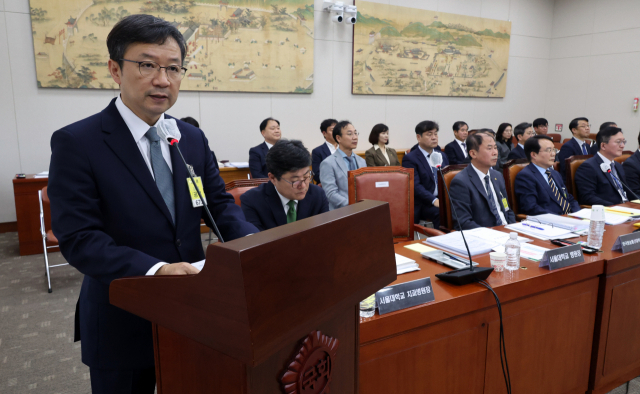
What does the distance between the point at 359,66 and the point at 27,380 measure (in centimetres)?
601

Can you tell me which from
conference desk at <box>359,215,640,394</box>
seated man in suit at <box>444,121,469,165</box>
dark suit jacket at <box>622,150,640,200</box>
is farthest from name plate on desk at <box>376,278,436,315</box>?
seated man in suit at <box>444,121,469,165</box>

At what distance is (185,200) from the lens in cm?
120

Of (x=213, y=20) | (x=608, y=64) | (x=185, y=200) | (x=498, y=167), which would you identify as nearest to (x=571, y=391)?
(x=185, y=200)

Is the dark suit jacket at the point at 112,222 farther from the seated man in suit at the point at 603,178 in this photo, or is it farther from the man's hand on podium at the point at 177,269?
the seated man in suit at the point at 603,178

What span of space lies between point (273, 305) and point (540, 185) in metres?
3.35

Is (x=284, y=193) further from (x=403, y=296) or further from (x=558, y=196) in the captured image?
(x=558, y=196)

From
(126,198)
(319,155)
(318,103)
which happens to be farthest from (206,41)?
(126,198)

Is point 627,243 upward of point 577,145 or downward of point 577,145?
downward

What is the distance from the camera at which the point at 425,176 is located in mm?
4469

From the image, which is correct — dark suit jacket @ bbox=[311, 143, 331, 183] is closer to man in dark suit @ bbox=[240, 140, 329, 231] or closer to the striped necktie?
the striped necktie

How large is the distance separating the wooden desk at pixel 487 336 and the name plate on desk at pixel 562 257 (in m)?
0.03

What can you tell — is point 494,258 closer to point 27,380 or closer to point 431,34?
point 27,380

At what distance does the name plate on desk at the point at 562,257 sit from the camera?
1.80 m

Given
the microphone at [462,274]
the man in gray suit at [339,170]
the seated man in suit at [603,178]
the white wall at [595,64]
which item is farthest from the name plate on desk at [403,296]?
the white wall at [595,64]
